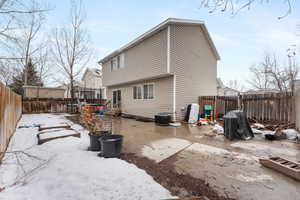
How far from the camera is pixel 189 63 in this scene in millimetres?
9281

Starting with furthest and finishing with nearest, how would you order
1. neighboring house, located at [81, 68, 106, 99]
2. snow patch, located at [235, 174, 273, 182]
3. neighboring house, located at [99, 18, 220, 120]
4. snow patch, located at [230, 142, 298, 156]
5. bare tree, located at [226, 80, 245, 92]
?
1. bare tree, located at [226, 80, 245, 92]
2. neighboring house, located at [81, 68, 106, 99]
3. neighboring house, located at [99, 18, 220, 120]
4. snow patch, located at [230, 142, 298, 156]
5. snow patch, located at [235, 174, 273, 182]

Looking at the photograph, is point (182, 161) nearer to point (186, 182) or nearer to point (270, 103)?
point (186, 182)

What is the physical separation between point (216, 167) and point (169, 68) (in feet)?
19.8

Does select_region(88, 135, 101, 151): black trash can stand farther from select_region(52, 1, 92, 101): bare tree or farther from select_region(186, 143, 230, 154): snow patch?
select_region(52, 1, 92, 101): bare tree

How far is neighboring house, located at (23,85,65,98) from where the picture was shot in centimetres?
1619

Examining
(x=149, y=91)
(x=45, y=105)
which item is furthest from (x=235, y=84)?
(x=45, y=105)

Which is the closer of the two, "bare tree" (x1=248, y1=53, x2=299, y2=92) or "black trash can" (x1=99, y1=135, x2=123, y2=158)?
"black trash can" (x1=99, y1=135, x2=123, y2=158)

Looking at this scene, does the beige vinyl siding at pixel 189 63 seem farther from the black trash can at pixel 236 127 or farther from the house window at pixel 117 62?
the house window at pixel 117 62

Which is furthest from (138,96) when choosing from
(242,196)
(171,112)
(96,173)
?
(242,196)

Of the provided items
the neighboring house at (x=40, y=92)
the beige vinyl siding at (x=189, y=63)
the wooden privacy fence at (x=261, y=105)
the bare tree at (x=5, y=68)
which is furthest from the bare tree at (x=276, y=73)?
the neighboring house at (x=40, y=92)

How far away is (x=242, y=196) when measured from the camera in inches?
79.4

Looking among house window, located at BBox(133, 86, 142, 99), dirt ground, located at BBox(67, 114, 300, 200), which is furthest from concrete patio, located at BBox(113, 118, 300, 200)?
house window, located at BBox(133, 86, 142, 99)

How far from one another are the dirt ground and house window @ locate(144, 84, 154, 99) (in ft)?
18.4

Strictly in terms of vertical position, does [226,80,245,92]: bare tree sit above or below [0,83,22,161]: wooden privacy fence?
above
